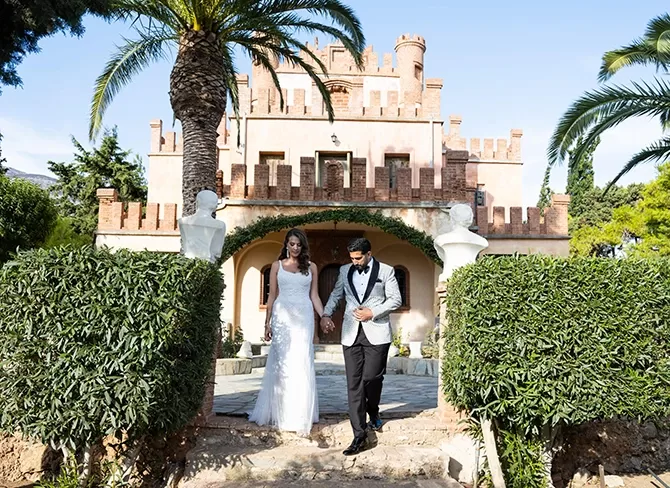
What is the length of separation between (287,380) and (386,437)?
3.42ft

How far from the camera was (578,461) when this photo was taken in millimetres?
5984

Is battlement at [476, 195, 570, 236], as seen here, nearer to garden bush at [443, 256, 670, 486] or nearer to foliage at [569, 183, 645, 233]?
garden bush at [443, 256, 670, 486]

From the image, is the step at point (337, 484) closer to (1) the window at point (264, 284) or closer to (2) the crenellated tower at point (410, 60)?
(1) the window at point (264, 284)

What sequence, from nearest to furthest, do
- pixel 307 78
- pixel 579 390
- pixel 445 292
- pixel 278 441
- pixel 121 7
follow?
pixel 579 390 < pixel 278 441 < pixel 445 292 < pixel 121 7 < pixel 307 78

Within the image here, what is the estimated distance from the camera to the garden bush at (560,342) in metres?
4.74

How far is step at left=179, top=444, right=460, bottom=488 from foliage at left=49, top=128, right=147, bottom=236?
25284 millimetres

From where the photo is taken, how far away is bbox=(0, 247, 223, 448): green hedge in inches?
164

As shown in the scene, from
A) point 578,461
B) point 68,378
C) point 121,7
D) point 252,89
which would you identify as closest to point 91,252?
point 68,378

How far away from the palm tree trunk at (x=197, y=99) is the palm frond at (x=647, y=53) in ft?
22.9

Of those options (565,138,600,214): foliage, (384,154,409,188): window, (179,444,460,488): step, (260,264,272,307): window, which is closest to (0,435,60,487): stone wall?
(179,444,460,488): step

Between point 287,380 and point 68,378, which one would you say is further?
point 287,380

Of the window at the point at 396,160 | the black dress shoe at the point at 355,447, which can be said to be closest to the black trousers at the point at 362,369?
the black dress shoe at the point at 355,447

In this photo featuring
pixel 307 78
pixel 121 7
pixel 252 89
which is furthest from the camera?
pixel 307 78

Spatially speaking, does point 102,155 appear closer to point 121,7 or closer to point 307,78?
point 307,78
